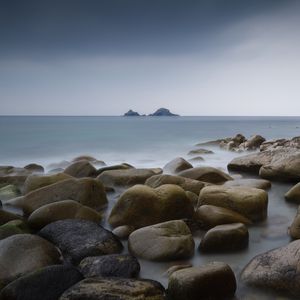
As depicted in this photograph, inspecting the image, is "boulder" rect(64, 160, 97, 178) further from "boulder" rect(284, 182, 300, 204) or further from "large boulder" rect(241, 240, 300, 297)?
"large boulder" rect(241, 240, 300, 297)

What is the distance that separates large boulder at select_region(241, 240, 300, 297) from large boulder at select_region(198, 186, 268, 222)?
59.2 inches

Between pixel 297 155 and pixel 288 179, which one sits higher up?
pixel 297 155

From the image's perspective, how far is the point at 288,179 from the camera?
722 cm

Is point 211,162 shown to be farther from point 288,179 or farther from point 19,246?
point 19,246

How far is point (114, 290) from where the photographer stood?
9.31ft

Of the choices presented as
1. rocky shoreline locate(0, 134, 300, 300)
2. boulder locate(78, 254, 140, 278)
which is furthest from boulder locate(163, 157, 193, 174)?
boulder locate(78, 254, 140, 278)

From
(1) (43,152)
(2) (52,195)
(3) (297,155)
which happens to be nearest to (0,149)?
(1) (43,152)

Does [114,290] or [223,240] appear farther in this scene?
[223,240]

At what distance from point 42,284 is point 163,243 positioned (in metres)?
1.33

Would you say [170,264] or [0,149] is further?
[0,149]

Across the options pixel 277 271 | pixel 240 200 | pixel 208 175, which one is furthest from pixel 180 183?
pixel 277 271

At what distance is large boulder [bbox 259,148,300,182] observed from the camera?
7.08m

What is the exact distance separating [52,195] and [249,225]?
113 inches

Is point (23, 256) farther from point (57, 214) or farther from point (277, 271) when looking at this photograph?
point (277, 271)
